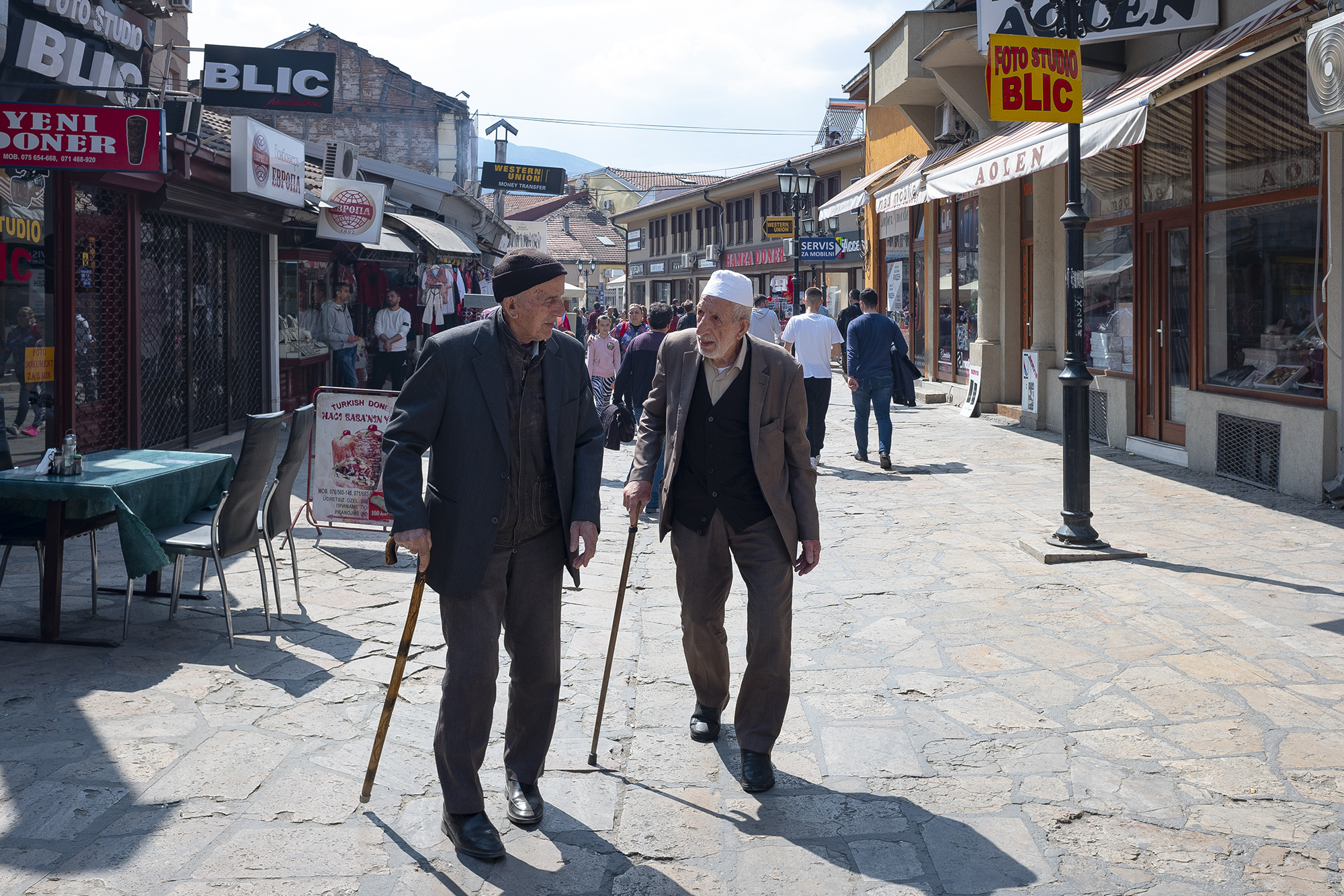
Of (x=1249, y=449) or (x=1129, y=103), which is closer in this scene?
(x=1129, y=103)

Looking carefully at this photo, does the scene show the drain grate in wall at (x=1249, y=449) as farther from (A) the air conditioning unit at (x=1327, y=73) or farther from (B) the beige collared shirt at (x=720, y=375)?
(B) the beige collared shirt at (x=720, y=375)

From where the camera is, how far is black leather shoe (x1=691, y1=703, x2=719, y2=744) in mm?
4660

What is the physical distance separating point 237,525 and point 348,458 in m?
2.25

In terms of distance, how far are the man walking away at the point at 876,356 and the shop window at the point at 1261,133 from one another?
312 cm

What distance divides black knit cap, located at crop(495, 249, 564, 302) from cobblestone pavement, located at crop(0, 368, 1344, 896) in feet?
5.57

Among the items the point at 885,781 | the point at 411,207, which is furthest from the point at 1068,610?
the point at 411,207

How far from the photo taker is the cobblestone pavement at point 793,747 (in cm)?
356

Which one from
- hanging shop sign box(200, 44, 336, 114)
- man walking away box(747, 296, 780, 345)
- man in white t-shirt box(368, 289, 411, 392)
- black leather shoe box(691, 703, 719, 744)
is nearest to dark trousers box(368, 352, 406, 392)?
man in white t-shirt box(368, 289, 411, 392)

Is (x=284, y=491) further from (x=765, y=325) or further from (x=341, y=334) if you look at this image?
(x=341, y=334)

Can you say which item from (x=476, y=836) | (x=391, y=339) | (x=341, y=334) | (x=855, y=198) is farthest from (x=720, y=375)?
(x=855, y=198)

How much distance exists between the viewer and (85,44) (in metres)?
10.2

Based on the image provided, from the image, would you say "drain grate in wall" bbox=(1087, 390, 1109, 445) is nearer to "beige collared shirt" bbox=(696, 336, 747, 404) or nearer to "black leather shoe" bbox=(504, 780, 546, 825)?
"beige collared shirt" bbox=(696, 336, 747, 404)

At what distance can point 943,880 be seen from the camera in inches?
137

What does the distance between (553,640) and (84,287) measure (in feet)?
27.1
